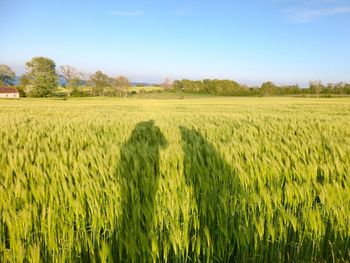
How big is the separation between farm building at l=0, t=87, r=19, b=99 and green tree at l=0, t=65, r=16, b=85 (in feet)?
64.8

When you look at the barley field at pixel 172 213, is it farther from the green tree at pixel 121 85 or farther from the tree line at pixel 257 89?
the green tree at pixel 121 85

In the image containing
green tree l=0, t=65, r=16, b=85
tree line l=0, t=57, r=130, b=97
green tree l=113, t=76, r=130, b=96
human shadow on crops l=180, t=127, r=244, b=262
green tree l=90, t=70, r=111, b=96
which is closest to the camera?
human shadow on crops l=180, t=127, r=244, b=262

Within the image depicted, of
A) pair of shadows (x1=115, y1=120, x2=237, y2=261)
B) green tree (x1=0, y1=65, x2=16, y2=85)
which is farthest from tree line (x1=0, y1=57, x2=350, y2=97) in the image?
pair of shadows (x1=115, y1=120, x2=237, y2=261)

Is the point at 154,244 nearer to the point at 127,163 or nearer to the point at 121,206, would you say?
the point at 121,206

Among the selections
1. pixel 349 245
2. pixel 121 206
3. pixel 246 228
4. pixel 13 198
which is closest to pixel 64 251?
pixel 121 206

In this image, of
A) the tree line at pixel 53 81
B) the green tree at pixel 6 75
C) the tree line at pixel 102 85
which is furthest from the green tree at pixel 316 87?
the green tree at pixel 6 75

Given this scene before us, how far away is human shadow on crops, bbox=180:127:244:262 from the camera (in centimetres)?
190

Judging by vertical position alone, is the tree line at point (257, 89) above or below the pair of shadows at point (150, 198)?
above

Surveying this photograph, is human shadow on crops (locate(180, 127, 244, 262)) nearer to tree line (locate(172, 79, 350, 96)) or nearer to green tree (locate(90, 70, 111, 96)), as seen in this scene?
tree line (locate(172, 79, 350, 96))

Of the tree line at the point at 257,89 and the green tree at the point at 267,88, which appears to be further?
the green tree at the point at 267,88

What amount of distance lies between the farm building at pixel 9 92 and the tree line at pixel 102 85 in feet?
5.34

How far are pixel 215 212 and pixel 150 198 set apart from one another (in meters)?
0.57

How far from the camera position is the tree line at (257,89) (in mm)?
66375

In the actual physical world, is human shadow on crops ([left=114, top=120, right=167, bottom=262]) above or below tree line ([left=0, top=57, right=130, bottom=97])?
below
